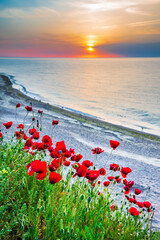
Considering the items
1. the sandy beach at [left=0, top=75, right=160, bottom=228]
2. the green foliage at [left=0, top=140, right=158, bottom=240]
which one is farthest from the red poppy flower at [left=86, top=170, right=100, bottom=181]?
the sandy beach at [left=0, top=75, right=160, bottom=228]

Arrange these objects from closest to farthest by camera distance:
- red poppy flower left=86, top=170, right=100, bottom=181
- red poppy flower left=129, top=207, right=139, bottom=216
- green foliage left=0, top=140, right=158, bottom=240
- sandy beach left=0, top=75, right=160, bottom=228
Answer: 1. green foliage left=0, top=140, right=158, bottom=240
2. red poppy flower left=86, top=170, right=100, bottom=181
3. red poppy flower left=129, top=207, right=139, bottom=216
4. sandy beach left=0, top=75, right=160, bottom=228

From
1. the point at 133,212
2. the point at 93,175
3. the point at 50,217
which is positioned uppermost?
the point at 93,175

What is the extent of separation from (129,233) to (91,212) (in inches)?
19.1

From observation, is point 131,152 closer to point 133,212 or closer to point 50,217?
point 133,212

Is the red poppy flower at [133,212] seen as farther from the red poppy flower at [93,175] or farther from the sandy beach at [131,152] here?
the sandy beach at [131,152]

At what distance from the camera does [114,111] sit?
2169 cm

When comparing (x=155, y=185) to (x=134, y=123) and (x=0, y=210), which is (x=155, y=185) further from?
(x=134, y=123)

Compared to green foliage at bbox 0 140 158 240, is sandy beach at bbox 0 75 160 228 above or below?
below

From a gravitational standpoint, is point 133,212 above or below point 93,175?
below

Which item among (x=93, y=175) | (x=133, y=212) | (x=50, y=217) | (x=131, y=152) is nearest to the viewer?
(x=50, y=217)

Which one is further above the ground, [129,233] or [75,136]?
[129,233]

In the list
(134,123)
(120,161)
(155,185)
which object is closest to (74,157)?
(155,185)

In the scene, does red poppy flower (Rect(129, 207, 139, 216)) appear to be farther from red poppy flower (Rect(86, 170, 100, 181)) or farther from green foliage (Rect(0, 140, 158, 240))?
red poppy flower (Rect(86, 170, 100, 181))

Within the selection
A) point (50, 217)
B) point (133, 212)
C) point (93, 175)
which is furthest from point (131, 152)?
point (50, 217)
